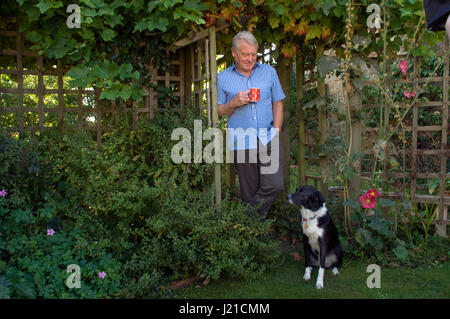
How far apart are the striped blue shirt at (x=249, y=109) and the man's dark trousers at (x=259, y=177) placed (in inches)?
3.3

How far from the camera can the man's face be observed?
3148mm

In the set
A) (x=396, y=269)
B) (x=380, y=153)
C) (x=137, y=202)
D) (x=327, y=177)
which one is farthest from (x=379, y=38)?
(x=137, y=202)

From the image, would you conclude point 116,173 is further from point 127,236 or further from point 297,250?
point 297,250

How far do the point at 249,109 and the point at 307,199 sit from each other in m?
0.92

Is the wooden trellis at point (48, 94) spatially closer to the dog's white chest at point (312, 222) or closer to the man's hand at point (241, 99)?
the man's hand at point (241, 99)

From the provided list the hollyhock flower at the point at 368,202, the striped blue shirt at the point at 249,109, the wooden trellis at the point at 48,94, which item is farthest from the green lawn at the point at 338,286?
the wooden trellis at the point at 48,94

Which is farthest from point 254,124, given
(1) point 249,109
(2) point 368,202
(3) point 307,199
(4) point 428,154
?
(4) point 428,154

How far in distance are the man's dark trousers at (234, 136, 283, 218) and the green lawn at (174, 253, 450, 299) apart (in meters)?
0.61

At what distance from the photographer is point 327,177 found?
3.55 m

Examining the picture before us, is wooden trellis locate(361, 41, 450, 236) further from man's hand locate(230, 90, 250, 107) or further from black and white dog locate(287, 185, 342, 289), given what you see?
man's hand locate(230, 90, 250, 107)

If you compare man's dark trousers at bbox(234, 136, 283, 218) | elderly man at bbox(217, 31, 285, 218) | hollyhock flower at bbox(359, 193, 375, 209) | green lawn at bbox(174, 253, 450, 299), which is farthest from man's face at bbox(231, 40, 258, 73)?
green lawn at bbox(174, 253, 450, 299)
